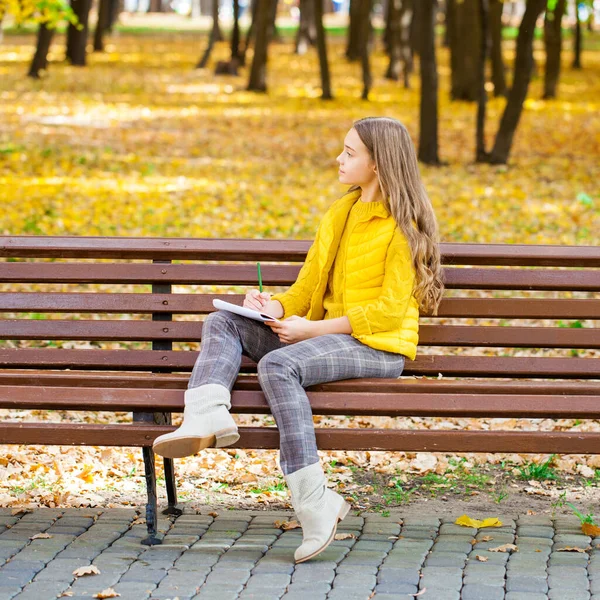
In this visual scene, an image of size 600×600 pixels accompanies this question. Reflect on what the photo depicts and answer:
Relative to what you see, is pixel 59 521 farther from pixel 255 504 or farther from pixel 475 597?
pixel 475 597

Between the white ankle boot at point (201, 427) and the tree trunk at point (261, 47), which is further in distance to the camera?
the tree trunk at point (261, 47)

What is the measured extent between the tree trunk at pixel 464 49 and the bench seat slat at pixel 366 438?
65.8 ft

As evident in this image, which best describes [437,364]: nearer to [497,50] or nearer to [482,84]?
[482,84]

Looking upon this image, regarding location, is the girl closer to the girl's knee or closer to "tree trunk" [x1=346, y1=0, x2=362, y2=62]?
the girl's knee

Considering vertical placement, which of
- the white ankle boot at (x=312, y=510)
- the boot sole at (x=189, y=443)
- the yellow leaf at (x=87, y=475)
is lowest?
the yellow leaf at (x=87, y=475)

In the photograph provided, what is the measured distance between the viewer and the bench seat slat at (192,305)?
14.6 ft

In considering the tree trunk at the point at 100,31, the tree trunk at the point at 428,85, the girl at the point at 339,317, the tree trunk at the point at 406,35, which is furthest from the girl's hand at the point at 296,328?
the tree trunk at the point at 100,31

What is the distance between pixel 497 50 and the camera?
23.8 m

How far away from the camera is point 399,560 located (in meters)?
3.79

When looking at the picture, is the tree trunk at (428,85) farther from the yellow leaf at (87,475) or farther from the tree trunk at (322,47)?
the yellow leaf at (87,475)

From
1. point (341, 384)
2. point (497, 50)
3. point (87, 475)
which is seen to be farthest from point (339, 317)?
point (497, 50)

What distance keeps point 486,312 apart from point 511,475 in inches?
38.4

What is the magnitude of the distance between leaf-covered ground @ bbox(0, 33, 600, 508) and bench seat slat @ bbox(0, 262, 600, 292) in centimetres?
94

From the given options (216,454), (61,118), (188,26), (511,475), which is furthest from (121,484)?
(188,26)
